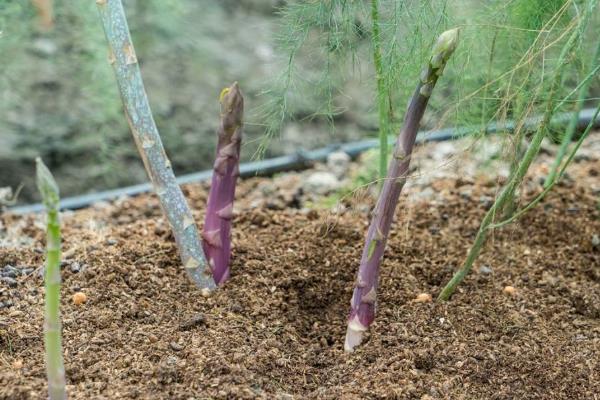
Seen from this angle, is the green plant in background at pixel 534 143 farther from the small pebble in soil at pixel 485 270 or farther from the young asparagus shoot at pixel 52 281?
the young asparagus shoot at pixel 52 281

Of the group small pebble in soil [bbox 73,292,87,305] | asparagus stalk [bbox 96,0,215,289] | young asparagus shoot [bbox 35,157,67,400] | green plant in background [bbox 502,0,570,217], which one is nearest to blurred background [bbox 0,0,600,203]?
green plant in background [bbox 502,0,570,217]

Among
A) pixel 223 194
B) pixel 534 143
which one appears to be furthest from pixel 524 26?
pixel 223 194

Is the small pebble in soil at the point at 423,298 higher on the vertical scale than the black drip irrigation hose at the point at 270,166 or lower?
higher

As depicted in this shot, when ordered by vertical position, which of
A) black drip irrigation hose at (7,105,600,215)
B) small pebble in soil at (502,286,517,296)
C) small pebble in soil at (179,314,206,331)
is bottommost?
black drip irrigation hose at (7,105,600,215)

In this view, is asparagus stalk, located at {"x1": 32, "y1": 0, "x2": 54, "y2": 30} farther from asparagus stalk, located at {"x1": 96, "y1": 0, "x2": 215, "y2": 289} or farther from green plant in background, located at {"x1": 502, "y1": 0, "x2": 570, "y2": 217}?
green plant in background, located at {"x1": 502, "y1": 0, "x2": 570, "y2": 217}

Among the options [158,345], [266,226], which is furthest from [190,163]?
[158,345]

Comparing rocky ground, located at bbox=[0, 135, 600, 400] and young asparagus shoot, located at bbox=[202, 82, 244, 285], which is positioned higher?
young asparagus shoot, located at bbox=[202, 82, 244, 285]

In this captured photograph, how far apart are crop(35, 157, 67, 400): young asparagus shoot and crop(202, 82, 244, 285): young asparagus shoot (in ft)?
1.98

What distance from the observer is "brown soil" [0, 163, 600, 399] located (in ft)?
5.50

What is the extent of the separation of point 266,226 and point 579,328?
34.2 inches

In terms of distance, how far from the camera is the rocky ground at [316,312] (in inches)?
66.2

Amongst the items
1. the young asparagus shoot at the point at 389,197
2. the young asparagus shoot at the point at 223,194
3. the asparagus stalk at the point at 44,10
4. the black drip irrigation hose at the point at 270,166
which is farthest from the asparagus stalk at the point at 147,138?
the asparagus stalk at the point at 44,10

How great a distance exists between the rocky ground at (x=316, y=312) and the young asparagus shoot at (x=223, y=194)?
2.7 inches

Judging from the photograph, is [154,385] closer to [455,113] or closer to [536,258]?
[455,113]
